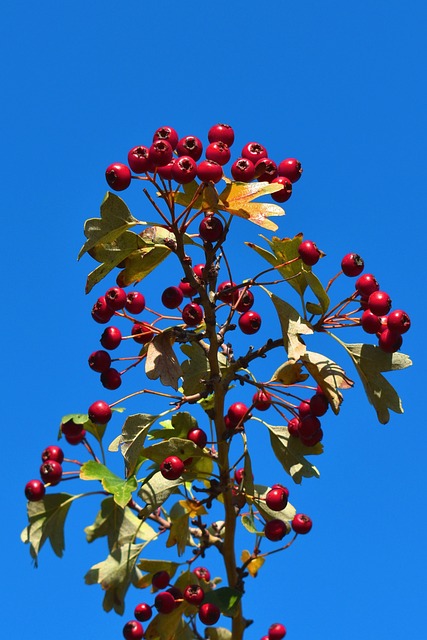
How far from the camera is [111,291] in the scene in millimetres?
2719

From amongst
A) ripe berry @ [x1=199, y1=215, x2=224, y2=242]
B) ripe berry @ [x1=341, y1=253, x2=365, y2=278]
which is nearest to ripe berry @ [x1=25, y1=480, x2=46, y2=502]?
ripe berry @ [x1=199, y1=215, x2=224, y2=242]

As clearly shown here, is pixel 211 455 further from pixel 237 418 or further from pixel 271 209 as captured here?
pixel 271 209

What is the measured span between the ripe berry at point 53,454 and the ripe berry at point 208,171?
136cm

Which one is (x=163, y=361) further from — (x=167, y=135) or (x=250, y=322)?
(x=167, y=135)

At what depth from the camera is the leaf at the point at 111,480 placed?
2881mm

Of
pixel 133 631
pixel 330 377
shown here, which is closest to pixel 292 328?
pixel 330 377

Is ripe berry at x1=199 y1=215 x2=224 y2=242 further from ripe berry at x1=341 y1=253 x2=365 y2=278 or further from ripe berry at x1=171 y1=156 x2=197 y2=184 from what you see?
ripe berry at x1=341 y1=253 x2=365 y2=278

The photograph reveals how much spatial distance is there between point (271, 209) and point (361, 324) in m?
0.45

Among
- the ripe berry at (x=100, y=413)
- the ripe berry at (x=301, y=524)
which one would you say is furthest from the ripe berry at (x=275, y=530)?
the ripe berry at (x=100, y=413)

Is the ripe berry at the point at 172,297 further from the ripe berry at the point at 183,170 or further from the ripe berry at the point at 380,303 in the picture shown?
the ripe berry at the point at 380,303

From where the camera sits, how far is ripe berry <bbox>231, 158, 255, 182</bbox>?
2559 mm

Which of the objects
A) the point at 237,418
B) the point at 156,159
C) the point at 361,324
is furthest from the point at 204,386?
the point at 156,159

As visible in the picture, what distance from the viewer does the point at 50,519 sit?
3354 mm

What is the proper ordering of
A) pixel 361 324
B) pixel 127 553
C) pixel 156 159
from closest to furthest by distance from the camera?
pixel 156 159 → pixel 361 324 → pixel 127 553
